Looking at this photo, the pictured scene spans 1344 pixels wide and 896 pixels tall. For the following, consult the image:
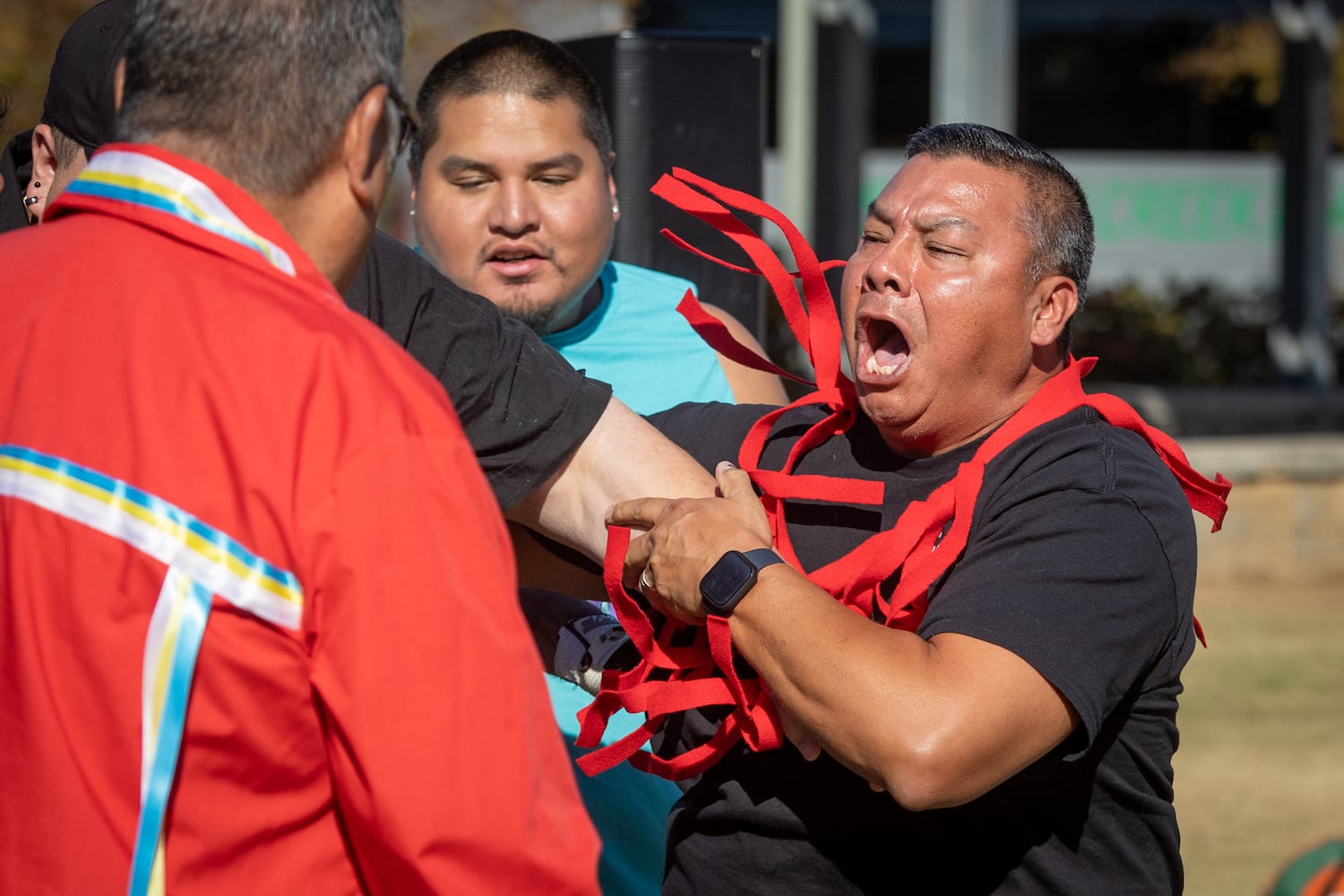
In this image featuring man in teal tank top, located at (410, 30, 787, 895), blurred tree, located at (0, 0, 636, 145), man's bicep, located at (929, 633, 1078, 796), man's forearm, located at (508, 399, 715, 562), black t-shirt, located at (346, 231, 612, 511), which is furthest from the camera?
blurred tree, located at (0, 0, 636, 145)

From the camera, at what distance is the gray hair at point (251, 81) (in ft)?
4.34

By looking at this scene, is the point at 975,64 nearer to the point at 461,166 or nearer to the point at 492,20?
the point at 492,20

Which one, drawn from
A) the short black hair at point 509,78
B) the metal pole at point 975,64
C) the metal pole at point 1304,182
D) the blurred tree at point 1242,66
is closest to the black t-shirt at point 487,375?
the short black hair at point 509,78

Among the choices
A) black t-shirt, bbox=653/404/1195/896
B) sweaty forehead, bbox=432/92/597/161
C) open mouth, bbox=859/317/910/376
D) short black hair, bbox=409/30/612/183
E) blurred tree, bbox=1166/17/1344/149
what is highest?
blurred tree, bbox=1166/17/1344/149

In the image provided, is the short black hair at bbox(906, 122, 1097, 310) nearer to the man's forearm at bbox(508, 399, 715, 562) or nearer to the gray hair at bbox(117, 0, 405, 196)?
the man's forearm at bbox(508, 399, 715, 562)

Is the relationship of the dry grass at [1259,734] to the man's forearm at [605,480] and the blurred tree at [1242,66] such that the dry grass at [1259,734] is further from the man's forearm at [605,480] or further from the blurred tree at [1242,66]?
the blurred tree at [1242,66]

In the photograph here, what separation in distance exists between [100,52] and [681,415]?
3.45 feet

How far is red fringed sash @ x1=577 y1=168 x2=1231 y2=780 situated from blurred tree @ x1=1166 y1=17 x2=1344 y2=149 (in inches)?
568

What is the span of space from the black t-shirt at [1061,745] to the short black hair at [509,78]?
1.34 m

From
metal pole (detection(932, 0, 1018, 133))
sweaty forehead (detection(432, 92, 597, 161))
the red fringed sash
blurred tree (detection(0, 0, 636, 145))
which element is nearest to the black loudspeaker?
sweaty forehead (detection(432, 92, 597, 161))

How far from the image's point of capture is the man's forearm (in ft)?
6.78

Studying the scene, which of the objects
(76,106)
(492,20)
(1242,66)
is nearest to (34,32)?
(492,20)

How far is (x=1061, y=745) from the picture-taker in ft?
6.44

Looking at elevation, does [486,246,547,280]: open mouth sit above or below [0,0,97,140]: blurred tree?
below
